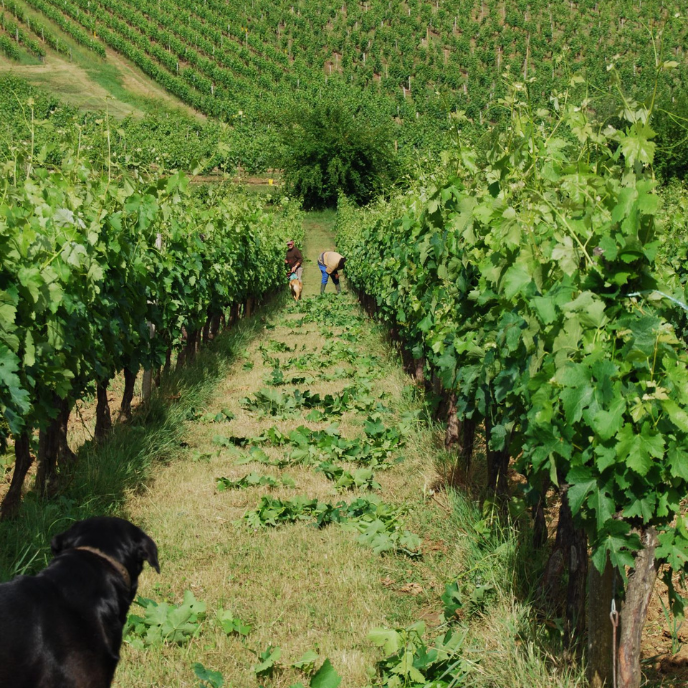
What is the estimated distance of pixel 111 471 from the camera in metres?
5.64

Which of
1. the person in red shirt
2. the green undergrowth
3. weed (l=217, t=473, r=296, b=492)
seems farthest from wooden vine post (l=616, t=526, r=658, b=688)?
the person in red shirt

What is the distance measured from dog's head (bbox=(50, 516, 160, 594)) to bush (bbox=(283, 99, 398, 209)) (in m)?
38.3

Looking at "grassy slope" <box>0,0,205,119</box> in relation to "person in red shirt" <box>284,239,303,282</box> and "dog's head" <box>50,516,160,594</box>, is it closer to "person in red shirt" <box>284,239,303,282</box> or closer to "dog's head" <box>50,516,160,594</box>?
"person in red shirt" <box>284,239,303,282</box>

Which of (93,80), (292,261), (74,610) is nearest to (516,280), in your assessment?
(74,610)

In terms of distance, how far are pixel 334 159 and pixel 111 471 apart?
3760 cm

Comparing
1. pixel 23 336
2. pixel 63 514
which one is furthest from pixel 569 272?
pixel 63 514

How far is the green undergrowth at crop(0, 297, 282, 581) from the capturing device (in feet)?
14.0

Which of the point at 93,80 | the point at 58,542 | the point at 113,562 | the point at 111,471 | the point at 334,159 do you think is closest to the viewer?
the point at 113,562

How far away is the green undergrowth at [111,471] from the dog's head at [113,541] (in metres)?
0.83

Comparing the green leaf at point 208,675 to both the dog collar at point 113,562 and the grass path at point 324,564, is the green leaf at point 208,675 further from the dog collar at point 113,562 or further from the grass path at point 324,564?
the dog collar at point 113,562

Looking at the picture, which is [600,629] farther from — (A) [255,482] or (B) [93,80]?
(B) [93,80]

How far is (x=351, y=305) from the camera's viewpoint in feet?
67.5

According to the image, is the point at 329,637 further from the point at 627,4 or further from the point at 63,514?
the point at 627,4

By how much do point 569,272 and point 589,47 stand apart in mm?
82637
